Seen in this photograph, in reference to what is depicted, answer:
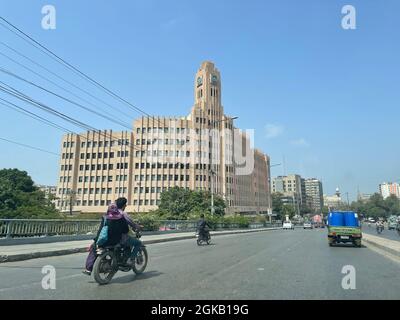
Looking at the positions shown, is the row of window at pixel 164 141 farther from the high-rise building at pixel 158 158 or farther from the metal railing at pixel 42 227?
the metal railing at pixel 42 227

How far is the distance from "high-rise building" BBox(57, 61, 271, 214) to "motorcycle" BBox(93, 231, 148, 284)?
8919cm

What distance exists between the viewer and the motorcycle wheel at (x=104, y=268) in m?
7.73

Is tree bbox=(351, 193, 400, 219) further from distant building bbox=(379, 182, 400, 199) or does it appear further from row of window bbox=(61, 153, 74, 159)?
row of window bbox=(61, 153, 74, 159)

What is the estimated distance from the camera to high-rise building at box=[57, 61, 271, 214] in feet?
334

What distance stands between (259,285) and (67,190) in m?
110

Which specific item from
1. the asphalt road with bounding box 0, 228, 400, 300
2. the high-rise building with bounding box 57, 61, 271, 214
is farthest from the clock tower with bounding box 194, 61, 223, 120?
the asphalt road with bounding box 0, 228, 400, 300

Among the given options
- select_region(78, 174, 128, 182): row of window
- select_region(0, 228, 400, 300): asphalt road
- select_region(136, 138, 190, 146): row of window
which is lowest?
select_region(0, 228, 400, 300): asphalt road

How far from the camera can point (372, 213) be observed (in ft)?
421

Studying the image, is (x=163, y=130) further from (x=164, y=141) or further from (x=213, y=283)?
(x=213, y=283)

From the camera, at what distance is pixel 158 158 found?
334 feet

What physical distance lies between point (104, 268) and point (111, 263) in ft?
0.76

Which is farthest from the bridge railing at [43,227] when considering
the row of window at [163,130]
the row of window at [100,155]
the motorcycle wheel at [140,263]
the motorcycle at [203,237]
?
the row of window at [100,155]

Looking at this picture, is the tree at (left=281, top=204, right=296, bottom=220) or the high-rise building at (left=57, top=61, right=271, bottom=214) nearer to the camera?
the high-rise building at (left=57, top=61, right=271, bottom=214)

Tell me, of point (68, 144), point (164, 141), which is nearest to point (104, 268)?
point (164, 141)
